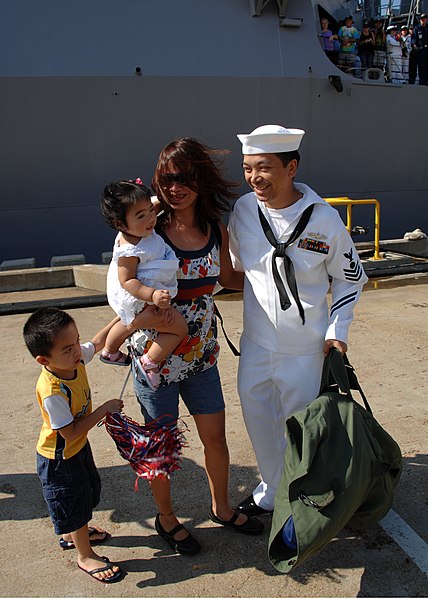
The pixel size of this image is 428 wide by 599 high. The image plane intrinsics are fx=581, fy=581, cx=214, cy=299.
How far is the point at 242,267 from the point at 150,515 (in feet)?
4.15

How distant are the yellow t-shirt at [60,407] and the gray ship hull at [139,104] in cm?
648

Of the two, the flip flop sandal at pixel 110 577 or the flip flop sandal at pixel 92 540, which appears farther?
the flip flop sandal at pixel 92 540

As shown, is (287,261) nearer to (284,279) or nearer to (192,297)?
(284,279)

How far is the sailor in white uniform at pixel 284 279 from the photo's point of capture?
2.29 m

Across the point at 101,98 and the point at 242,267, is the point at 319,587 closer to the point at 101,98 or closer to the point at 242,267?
the point at 242,267

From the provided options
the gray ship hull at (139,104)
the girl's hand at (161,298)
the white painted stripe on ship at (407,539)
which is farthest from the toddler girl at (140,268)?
the gray ship hull at (139,104)

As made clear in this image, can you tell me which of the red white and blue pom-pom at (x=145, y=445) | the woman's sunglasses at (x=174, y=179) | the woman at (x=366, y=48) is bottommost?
the red white and blue pom-pom at (x=145, y=445)

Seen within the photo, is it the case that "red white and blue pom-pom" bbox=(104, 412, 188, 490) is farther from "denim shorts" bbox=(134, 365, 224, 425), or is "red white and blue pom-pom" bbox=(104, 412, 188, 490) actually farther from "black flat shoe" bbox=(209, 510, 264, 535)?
"black flat shoe" bbox=(209, 510, 264, 535)

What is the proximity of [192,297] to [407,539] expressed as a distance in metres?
1.41

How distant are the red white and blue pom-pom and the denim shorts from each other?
8cm

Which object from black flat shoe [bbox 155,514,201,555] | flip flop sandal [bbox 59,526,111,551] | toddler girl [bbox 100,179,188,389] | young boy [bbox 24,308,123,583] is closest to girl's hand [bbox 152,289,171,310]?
toddler girl [bbox 100,179,188,389]

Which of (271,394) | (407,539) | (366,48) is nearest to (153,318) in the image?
(271,394)

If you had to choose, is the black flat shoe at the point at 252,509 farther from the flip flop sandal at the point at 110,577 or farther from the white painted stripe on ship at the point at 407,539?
the flip flop sandal at the point at 110,577

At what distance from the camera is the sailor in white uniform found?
2293 millimetres
